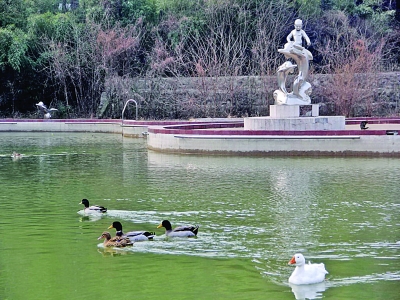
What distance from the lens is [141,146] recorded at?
30156 millimetres

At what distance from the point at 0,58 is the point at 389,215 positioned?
3172 cm

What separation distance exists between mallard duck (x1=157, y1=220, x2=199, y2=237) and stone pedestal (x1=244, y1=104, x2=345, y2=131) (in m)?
13.7

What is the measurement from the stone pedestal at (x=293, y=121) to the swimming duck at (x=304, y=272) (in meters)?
16.2

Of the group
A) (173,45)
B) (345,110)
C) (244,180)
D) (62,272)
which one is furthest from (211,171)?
(173,45)

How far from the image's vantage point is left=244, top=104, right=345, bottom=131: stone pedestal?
2683 cm

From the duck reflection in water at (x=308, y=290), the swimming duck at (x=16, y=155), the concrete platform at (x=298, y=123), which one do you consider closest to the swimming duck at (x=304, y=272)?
the duck reflection in water at (x=308, y=290)

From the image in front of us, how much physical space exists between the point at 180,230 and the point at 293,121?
14.1 metres

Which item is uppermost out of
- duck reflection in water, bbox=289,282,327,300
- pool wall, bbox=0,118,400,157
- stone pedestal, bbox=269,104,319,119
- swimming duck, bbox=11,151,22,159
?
stone pedestal, bbox=269,104,319,119

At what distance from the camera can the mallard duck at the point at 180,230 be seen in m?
13.3

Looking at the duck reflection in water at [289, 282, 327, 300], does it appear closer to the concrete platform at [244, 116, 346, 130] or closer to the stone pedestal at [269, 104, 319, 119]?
the concrete platform at [244, 116, 346, 130]

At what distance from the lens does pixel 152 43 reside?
44.6 metres

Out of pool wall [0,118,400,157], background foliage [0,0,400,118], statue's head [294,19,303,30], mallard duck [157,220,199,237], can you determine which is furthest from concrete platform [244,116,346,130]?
mallard duck [157,220,199,237]

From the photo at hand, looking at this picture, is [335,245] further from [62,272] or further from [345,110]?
[345,110]

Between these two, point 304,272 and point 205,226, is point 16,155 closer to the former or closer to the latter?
point 205,226
